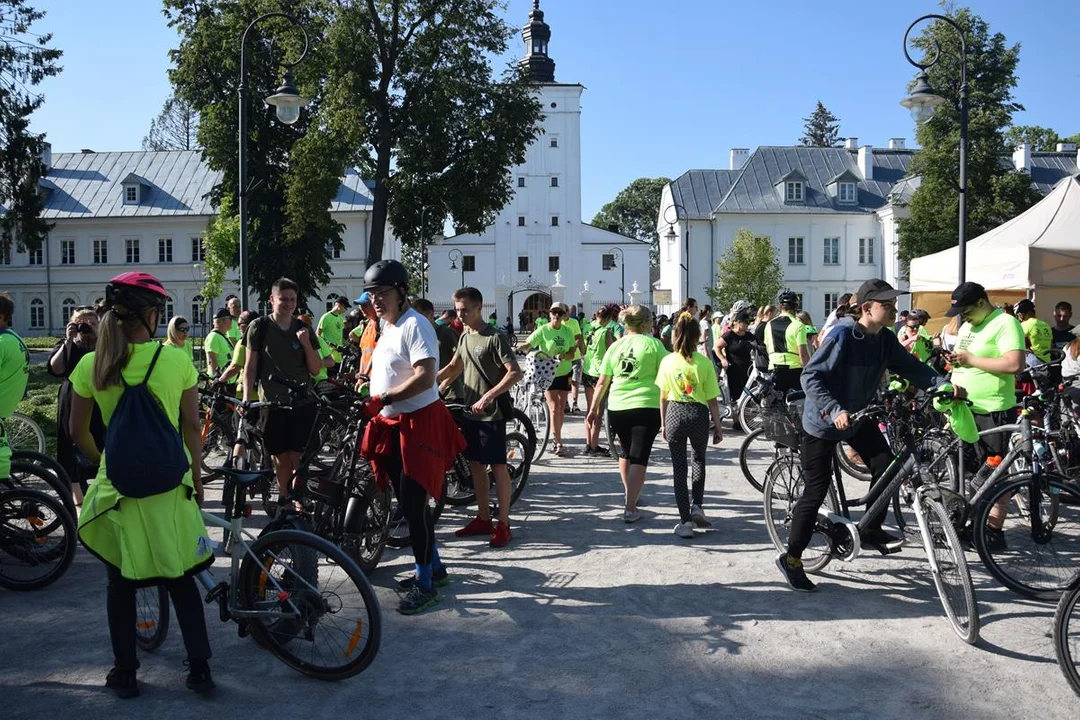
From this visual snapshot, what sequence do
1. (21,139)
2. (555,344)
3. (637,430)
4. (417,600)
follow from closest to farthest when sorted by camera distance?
(417,600)
(637,430)
(555,344)
(21,139)

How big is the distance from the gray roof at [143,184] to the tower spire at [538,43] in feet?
81.7

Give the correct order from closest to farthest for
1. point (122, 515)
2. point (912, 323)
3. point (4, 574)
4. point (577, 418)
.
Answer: point (122, 515) → point (4, 574) → point (912, 323) → point (577, 418)

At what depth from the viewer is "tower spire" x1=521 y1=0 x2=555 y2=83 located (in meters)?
79.7

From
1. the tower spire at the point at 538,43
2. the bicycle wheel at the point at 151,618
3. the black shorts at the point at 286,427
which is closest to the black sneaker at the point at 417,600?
the bicycle wheel at the point at 151,618

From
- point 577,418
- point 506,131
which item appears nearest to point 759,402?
point 577,418

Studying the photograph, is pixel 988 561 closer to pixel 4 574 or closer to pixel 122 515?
pixel 122 515

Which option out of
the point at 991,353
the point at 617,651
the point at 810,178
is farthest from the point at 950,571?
the point at 810,178

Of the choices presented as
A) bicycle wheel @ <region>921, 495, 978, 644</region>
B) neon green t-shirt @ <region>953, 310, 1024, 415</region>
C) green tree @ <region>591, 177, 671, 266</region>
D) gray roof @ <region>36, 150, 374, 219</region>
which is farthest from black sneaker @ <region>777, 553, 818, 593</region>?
green tree @ <region>591, 177, 671, 266</region>

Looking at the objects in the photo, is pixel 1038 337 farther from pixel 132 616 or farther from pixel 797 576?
pixel 132 616

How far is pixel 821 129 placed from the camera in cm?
8550

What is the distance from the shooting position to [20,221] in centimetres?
3114

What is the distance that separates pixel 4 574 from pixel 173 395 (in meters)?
2.86

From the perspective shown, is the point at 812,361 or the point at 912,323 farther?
the point at 912,323

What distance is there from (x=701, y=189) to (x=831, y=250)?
9487mm
